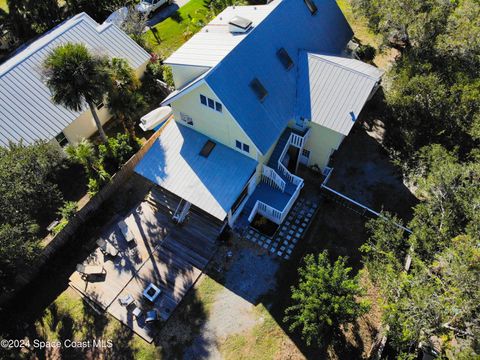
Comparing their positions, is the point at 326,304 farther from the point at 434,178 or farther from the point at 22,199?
the point at 22,199

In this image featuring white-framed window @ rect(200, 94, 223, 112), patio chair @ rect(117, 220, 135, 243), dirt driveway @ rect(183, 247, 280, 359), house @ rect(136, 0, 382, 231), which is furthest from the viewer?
patio chair @ rect(117, 220, 135, 243)

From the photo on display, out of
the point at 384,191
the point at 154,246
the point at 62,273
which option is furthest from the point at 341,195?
the point at 62,273

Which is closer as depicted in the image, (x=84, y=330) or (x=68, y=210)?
(x=84, y=330)

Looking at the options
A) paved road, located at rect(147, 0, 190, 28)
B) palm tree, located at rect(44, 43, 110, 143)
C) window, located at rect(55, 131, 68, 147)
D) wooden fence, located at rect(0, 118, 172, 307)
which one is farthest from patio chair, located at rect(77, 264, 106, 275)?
paved road, located at rect(147, 0, 190, 28)

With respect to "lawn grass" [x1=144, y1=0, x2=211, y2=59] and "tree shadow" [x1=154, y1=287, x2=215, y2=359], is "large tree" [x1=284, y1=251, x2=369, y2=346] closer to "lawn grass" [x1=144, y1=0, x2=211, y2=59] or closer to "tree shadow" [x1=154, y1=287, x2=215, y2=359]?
"tree shadow" [x1=154, y1=287, x2=215, y2=359]

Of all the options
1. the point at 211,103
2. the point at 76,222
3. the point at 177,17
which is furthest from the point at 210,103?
the point at 177,17

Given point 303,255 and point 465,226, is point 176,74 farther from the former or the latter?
point 465,226

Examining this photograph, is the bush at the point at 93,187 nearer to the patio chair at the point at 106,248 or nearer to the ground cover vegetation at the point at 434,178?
the patio chair at the point at 106,248
